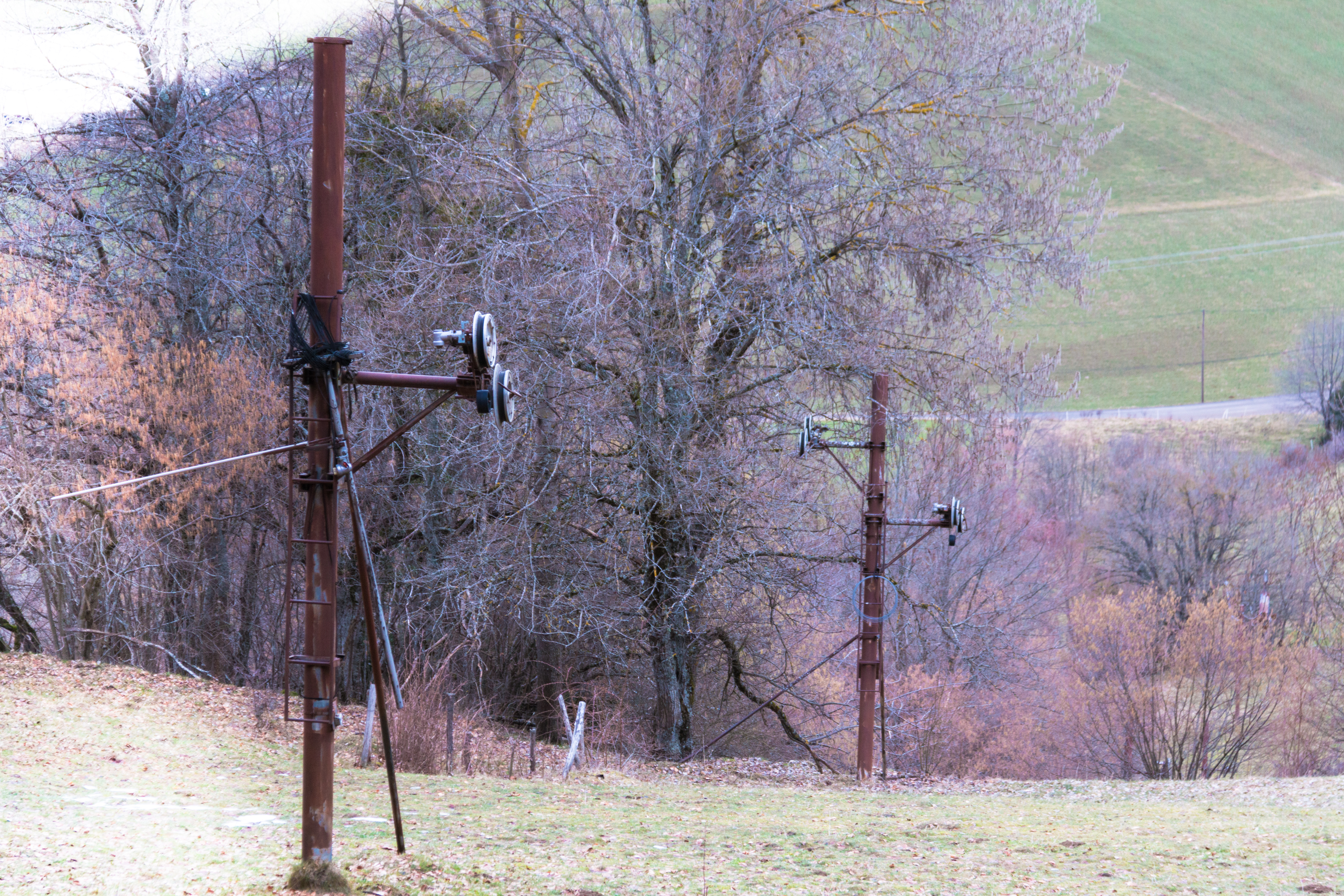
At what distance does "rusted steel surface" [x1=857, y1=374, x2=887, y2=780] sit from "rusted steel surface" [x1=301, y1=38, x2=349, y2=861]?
10.5m

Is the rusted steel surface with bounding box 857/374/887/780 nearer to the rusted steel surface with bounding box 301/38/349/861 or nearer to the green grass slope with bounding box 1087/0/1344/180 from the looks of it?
the rusted steel surface with bounding box 301/38/349/861

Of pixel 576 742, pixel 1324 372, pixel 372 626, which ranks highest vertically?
pixel 1324 372

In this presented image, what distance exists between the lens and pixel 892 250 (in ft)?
59.6

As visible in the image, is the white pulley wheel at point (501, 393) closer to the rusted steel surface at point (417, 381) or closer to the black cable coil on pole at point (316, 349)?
the rusted steel surface at point (417, 381)

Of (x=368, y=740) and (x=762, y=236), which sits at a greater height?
(x=762, y=236)

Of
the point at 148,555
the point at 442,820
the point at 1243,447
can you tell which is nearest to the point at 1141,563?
the point at 1243,447

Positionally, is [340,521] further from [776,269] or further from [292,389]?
[292,389]

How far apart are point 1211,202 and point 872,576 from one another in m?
117

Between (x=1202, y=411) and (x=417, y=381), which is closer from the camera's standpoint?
(x=417, y=381)

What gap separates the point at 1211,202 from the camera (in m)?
118

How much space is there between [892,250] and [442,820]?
1167 centimetres

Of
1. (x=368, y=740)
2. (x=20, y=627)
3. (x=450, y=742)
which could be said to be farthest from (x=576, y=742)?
(x=20, y=627)

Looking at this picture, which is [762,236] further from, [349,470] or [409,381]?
[349,470]

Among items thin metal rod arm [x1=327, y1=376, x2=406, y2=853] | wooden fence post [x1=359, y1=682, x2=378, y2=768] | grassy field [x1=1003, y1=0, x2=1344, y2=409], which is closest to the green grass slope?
grassy field [x1=1003, y1=0, x2=1344, y2=409]
